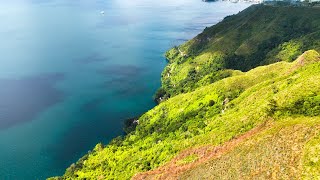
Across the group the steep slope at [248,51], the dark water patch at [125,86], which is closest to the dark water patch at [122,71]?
the dark water patch at [125,86]

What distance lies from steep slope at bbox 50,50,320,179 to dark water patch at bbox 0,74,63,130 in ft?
148

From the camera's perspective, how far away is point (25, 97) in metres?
154

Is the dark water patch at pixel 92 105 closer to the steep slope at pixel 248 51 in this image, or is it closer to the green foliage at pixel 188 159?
the steep slope at pixel 248 51

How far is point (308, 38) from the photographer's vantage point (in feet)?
538

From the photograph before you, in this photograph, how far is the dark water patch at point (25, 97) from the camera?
441 ft

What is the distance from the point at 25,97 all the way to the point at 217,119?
99182mm

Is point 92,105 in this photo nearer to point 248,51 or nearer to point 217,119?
point 217,119

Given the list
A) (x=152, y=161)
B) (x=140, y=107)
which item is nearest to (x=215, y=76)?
(x=140, y=107)

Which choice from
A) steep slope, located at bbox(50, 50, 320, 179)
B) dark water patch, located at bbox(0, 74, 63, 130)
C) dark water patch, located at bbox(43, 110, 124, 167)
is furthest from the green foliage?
dark water patch, located at bbox(0, 74, 63, 130)

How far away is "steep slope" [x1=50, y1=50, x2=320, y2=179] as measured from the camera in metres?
68.5

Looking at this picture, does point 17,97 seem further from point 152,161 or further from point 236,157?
point 236,157

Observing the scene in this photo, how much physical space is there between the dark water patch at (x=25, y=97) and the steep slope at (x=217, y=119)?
45092 millimetres

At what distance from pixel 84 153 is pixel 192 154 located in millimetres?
50098

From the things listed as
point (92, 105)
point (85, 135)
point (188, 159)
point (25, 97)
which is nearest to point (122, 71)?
point (92, 105)
